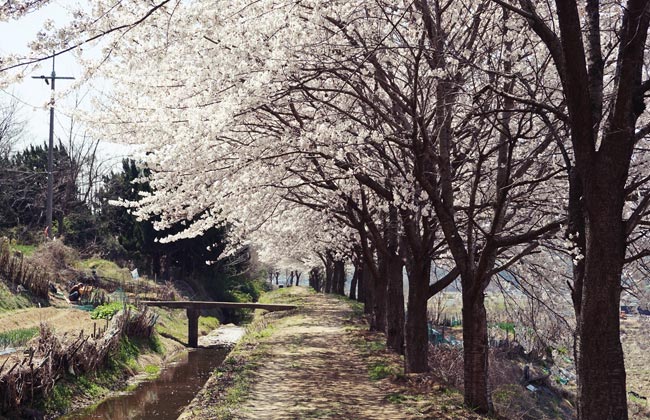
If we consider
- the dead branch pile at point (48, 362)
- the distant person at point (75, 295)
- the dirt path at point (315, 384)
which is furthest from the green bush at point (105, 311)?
the dirt path at point (315, 384)

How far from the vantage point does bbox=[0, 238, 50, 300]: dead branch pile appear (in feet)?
67.7

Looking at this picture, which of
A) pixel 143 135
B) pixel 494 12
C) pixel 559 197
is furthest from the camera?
pixel 143 135

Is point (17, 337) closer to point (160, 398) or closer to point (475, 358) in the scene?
point (160, 398)

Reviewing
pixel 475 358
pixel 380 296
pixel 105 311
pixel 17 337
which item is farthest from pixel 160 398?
pixel 475 358

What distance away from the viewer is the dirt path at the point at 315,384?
9180mm

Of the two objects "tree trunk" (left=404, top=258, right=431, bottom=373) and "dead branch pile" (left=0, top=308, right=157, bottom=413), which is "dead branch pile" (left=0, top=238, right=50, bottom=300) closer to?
"dead branch pile" (left=0, top=308, right=157, bottom=413)

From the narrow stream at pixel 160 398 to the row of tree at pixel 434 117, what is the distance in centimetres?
439

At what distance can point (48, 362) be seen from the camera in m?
12.7

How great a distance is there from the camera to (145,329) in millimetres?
21656

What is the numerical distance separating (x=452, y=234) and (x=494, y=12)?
10.6 feet

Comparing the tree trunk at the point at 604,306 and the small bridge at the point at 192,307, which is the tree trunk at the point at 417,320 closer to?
the tree trunk at the point at 604,306

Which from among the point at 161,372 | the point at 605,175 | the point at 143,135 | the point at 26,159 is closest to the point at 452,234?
the point at 605,175

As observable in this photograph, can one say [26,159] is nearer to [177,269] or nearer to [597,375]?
[177,269]

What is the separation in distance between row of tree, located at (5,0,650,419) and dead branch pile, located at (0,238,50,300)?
10.1 meters
